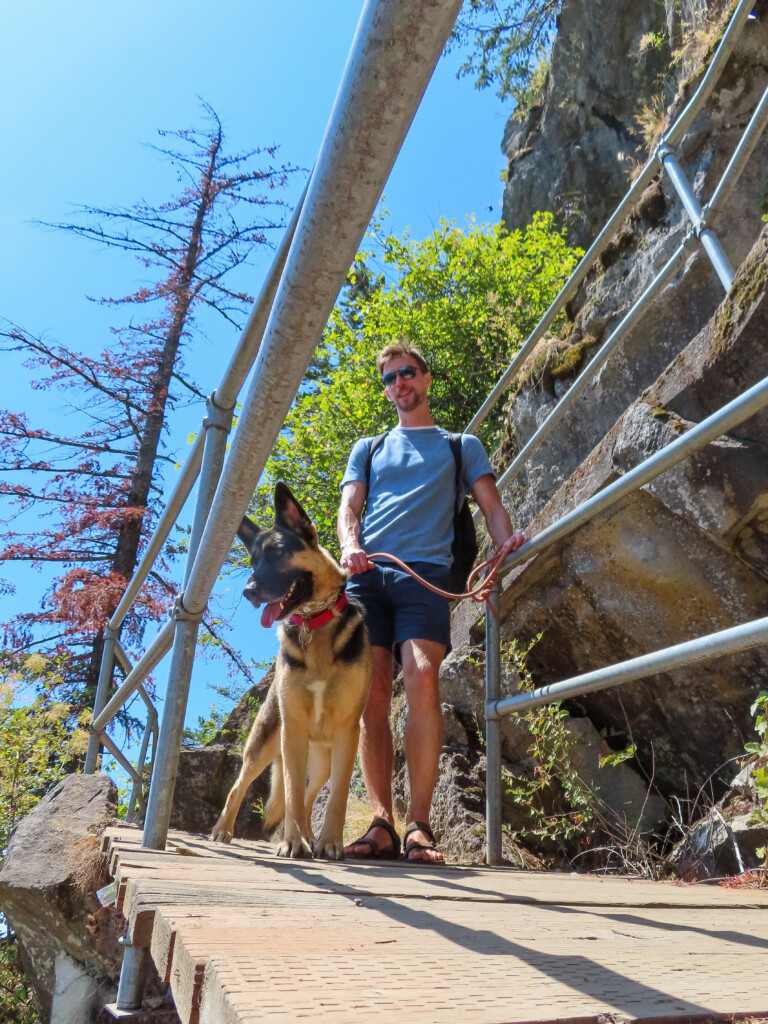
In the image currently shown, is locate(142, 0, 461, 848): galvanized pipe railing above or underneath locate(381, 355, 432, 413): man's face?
underneath

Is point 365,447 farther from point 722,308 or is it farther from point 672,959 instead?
point 672,959

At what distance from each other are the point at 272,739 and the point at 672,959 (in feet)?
9.59

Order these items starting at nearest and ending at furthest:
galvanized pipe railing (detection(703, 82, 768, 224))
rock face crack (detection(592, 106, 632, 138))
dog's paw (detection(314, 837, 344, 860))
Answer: dog's paw (detection(314, 837, 344, 860)), galvanized pipe railing (detection(703, 82, 768, 224)), rock face crack (detection(592, 106, 632, 138))

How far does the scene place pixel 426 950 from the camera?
3.31 feet

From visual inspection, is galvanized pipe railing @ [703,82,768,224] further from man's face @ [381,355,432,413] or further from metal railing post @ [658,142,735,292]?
Result: man's face @ [381,355,432,413]

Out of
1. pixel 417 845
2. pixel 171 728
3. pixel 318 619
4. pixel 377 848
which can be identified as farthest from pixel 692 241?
Result: pixel 171 728

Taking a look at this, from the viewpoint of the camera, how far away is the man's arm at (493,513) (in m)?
3.39

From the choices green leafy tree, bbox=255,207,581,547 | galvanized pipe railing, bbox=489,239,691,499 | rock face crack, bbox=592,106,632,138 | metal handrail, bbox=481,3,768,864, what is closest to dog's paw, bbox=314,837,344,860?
metal handrail, bbox=481,3,768,864

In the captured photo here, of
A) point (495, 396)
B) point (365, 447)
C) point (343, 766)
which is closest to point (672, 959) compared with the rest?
point (343, 766)

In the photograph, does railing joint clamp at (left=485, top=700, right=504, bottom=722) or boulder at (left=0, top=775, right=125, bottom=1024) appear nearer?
boulder at (left=0, top=775, right=125, bottom=1024)

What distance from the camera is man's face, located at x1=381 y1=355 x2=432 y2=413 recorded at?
→ 12.9ft

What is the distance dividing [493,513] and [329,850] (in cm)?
158

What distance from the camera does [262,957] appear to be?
85cm

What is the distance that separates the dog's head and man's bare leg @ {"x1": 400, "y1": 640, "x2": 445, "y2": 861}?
1.54 ft
